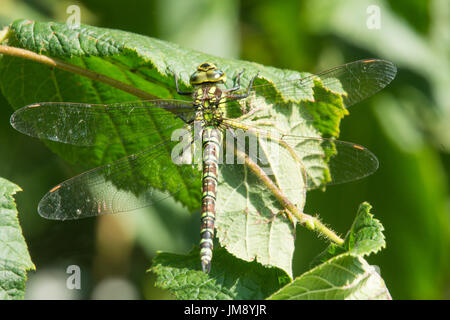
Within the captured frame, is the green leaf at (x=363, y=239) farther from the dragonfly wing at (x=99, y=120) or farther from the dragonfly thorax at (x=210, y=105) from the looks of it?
the dragonfly wing at (x=99, y=120)

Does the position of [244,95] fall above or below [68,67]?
below

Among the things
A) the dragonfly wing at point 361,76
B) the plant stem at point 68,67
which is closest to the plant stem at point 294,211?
the dragonfly wing at point 361,76

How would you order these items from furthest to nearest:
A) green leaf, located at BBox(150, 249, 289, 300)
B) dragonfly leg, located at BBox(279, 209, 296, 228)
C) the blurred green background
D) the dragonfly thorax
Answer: the blurred green background → the dragonfly thorax → dragonfly leg, located at BBox(279, 209, 296, 228) → green leaf, located at BBox(150, 249, 289, 300)

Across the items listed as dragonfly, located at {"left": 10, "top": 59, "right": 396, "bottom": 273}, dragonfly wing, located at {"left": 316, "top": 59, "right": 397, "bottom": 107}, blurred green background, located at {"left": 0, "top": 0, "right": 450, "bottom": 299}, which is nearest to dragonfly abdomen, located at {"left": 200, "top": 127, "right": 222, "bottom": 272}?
dragonfly, located at {"left": 10, "top": 59, "right": 396, "bottom": 273}

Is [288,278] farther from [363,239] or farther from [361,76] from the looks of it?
[361,76]

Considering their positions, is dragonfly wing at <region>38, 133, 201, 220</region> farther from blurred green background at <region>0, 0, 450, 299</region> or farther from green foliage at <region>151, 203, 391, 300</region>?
blurred green background at <region>0, 0, 450, 299</region>

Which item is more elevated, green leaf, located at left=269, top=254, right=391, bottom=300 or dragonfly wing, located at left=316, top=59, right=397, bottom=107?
dragonfly wing, located at left=316, top=59, right=397, bottom=107

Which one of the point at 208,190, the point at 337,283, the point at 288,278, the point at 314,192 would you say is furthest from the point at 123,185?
the point at 314,192
